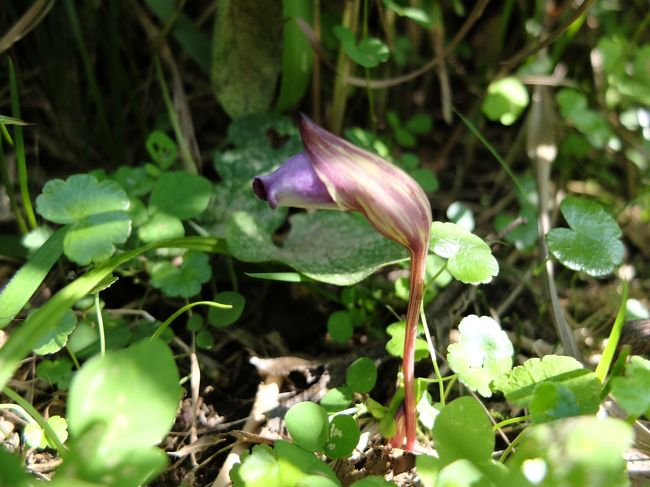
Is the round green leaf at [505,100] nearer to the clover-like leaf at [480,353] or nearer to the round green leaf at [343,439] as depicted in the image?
the clover-like leaf at [480,353]

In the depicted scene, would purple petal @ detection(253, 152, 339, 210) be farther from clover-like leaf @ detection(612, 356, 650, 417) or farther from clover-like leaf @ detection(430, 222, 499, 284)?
clover-like leaf @ detection(612, 356, 650, 417)

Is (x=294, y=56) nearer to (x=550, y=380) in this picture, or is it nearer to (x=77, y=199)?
(x=77, y=199)

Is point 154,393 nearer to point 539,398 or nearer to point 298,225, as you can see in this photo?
point 539,398

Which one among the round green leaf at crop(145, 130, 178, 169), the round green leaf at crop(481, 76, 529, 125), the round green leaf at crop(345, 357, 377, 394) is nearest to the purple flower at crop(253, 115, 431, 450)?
the round green leaf at crop(345, 357, 377, 394)

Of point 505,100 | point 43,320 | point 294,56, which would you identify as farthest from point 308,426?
point 505,100

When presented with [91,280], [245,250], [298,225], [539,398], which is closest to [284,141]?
[298,225]

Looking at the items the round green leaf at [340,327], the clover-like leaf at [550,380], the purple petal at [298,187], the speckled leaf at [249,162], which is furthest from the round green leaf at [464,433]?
the speckled leaf at [249,162]
